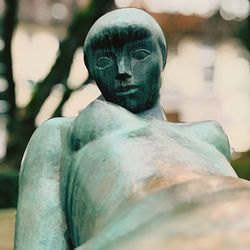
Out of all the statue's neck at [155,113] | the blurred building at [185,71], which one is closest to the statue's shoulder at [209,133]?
the statue's neck at [155,113]

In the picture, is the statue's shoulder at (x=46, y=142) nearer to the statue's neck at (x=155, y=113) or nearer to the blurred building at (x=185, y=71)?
the statue's neck at (x=155, y=113)

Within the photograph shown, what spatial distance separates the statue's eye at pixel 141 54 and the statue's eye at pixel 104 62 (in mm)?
91

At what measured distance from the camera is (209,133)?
3.12 m

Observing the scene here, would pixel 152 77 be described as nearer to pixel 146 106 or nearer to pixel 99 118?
pixel 146 106

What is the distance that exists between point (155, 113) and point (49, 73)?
9892mm

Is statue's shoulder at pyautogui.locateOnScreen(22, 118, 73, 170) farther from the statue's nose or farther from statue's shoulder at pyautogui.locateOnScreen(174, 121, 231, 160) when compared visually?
statue's shoulder at pyautogui.locateOnScreen(174, 121, 231, 160)

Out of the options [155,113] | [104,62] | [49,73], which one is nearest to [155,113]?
[155,113]

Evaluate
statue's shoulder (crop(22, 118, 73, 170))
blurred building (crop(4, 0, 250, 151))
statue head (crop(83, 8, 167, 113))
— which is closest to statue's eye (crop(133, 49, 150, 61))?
statue head (crop(83, 8, 167, 113))

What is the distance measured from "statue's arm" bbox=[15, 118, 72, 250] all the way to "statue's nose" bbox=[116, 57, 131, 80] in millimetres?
305

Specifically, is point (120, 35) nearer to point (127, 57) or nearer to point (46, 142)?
point (127, 57)

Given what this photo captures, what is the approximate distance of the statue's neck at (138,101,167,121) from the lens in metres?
3.23

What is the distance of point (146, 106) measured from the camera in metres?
3.24

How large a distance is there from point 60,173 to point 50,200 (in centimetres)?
11

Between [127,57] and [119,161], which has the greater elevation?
[127,57]
